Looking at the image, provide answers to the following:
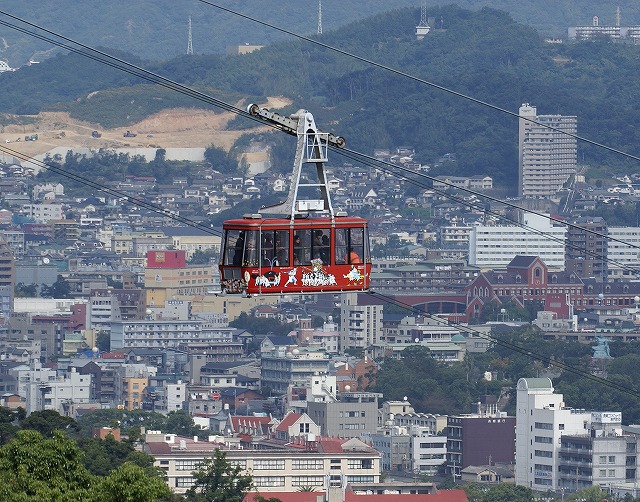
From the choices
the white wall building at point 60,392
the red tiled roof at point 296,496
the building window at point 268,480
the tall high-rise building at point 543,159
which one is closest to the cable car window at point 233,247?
the red tiled roof at point 296,496

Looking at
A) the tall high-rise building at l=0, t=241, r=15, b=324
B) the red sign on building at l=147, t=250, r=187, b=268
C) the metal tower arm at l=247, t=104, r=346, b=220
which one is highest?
the red sign on building at l=147, t=250, r=187, b=268

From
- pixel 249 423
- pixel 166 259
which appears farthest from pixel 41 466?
pixel 166 259

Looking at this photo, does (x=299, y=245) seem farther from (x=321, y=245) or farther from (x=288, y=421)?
(x=288, y=421)

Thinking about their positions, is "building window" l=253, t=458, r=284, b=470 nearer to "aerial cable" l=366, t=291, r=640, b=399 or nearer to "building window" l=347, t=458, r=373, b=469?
"building window" l=347, t=458, r=373, b=469

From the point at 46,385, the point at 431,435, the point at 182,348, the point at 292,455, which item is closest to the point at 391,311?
the point at 182,348

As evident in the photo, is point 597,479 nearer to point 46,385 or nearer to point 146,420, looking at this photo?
point 146,420

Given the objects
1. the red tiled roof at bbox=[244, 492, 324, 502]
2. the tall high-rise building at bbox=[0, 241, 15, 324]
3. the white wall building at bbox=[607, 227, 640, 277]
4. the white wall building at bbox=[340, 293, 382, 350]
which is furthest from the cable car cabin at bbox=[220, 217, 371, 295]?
the white wall building at bbox=[607, 227, 640, 277]
